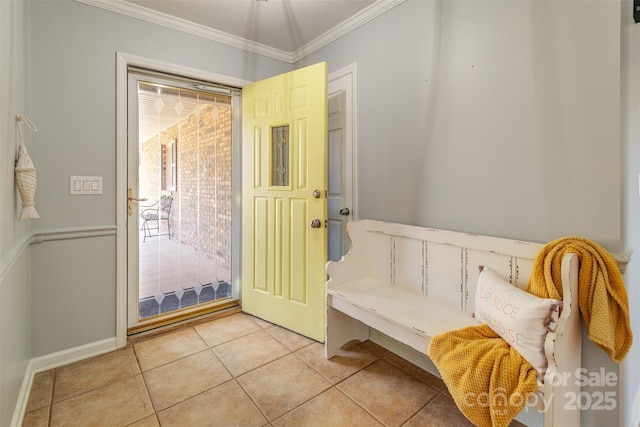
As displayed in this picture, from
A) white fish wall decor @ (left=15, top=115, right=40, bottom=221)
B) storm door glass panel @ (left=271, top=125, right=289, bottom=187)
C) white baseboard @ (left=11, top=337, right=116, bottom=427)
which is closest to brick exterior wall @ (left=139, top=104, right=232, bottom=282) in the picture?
storm door glass panel @ (left=271, top=125, right=289, bottom=187)

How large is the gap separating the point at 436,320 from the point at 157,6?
2.74 metres

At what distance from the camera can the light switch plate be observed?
1947mm

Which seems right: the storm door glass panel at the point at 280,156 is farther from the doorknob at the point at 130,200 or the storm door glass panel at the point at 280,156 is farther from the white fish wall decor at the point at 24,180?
the white fish wall decor at the point at 24,180

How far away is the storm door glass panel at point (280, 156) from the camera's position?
2332 millimetres

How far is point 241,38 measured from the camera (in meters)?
2.57

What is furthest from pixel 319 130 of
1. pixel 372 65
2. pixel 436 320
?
pixel 436 320

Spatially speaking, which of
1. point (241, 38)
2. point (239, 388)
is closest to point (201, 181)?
point (241, 38)

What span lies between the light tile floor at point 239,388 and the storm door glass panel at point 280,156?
1220 mm

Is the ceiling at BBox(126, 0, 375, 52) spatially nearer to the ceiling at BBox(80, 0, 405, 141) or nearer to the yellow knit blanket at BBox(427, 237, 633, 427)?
the ceiling at BBox(80, 0, 405, 141)

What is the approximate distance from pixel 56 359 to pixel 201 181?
1.53 meters

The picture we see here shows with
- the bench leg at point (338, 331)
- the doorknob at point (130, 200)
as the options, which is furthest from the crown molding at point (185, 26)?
the bench leg at point (338, 331)

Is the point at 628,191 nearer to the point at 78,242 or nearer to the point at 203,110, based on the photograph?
the point at 203,110

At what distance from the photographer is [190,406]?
60.8 inches

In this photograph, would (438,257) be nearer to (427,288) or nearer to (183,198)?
(427,288)
